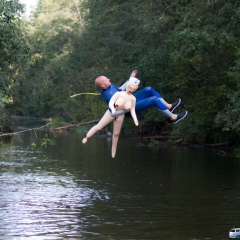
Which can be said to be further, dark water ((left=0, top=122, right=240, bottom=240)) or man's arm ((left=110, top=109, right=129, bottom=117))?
dark water ((left=0, top=122, right=240, bottom=240))

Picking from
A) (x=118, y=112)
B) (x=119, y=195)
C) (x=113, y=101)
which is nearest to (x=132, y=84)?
(x=113, y=101)

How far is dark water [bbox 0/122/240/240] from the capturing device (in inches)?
564

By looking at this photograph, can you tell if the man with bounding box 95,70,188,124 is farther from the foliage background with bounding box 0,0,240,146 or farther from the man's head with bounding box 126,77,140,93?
the foliage background with bounding box 0,0,240,146

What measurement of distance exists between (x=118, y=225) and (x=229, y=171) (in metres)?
9.81

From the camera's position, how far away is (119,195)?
61.4 feet

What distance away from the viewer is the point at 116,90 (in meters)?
8.52

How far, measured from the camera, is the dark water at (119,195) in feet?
47.0

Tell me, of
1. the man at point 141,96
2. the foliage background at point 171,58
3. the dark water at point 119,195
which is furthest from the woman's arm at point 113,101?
the foliage background at point 171,58

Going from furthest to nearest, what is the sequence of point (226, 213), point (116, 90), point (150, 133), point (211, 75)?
point (150, 133) → point (211, 75) → point (226, 213) → point (116, 90)

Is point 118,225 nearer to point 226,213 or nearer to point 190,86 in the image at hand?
point 226,213

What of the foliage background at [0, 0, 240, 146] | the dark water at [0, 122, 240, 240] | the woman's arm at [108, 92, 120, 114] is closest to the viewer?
the woman's arm at [108, 92, 120, 114]

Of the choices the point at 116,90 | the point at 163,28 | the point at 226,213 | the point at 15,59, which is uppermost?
the point at 163,28

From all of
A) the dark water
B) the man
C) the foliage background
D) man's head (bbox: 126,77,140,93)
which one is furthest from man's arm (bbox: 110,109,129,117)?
the foliage background

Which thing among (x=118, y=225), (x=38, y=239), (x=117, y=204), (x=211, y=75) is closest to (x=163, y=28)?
(x=211, y=75)
